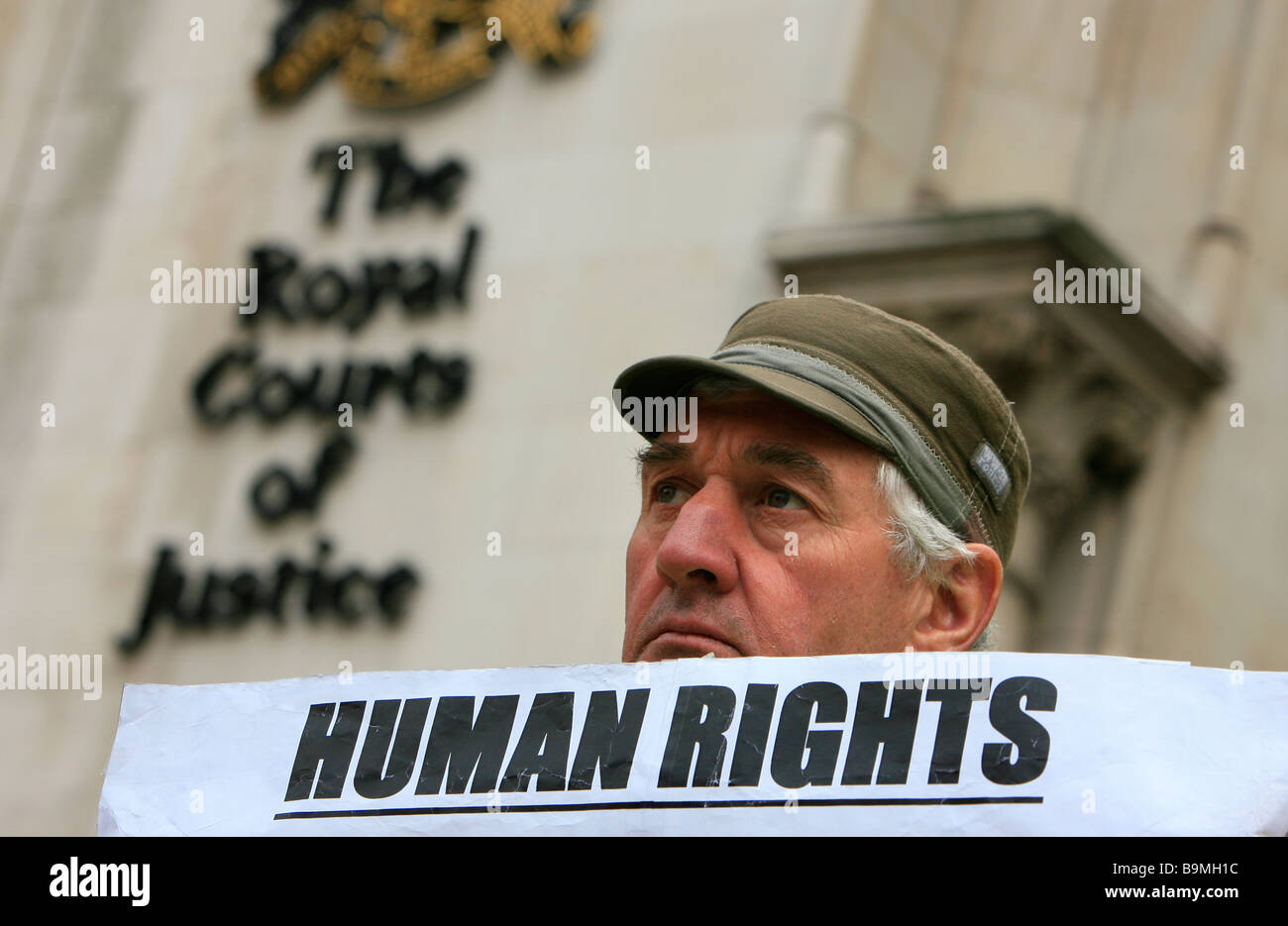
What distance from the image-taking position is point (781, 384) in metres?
2.32

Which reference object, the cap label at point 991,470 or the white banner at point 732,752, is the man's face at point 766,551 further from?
the white banner at point 732,752

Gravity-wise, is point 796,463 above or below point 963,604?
above

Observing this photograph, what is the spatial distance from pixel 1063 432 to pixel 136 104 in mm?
4867

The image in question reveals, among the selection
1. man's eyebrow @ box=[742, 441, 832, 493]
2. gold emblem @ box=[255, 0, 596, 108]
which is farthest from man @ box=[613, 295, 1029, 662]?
gold emblem @ box=[255, 0, 596, 108]

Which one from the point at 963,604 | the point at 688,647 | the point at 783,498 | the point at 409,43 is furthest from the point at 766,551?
the point at 409,43

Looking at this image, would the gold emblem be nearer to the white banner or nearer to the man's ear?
the man's ear

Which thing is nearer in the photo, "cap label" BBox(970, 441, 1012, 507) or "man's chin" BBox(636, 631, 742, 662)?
"man's chin" BBox(636, 631, 742, 662)

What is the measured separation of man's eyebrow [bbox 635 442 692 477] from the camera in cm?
246

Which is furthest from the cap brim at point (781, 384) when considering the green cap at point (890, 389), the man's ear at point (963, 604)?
the man's ear at point (963, 604)

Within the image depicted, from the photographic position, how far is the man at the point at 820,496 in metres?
2.27

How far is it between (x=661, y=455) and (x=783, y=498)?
0.20 m

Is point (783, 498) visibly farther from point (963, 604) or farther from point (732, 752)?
point (732, 752)

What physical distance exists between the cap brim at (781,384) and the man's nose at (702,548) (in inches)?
6.9

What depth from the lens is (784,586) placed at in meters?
2.30
